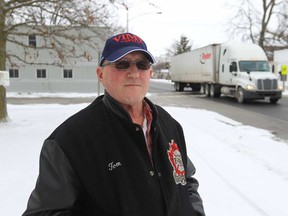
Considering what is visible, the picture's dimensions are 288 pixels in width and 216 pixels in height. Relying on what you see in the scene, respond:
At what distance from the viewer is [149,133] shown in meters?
1.86

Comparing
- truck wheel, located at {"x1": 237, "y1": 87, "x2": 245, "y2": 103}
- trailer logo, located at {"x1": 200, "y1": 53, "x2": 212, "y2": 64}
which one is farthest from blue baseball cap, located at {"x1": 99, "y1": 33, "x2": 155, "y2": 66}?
trailer logo, located at {"x1": 200, "y1": 53, "x2": 212, "y2": 64}

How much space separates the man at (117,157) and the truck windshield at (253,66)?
63.3 ft

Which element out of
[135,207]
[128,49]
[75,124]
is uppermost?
[128,49]

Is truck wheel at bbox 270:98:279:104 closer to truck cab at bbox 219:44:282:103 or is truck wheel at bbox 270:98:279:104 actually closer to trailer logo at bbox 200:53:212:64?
truck cab at bbox 219:44:282:103

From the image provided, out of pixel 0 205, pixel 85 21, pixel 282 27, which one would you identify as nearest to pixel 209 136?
pixel 85 21

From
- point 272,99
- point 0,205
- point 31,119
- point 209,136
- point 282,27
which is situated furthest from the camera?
point 282,27

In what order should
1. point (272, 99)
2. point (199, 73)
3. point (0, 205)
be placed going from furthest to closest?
1. point (199, 73)
2. point (272, 99)
3. point (0, 205)

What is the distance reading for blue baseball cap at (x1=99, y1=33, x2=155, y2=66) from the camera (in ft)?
5.88

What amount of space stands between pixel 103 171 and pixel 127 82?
19.9 inches

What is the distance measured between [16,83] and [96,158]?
29.6 m

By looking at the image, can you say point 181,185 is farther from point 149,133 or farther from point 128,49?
point 128,49

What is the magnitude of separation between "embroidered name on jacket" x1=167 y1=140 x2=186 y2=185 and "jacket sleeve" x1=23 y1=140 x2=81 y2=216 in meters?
0.56

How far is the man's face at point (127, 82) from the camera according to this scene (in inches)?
71.0

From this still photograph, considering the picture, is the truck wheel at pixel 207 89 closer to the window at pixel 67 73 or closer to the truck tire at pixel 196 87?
the truck tire at pixel 196 87
